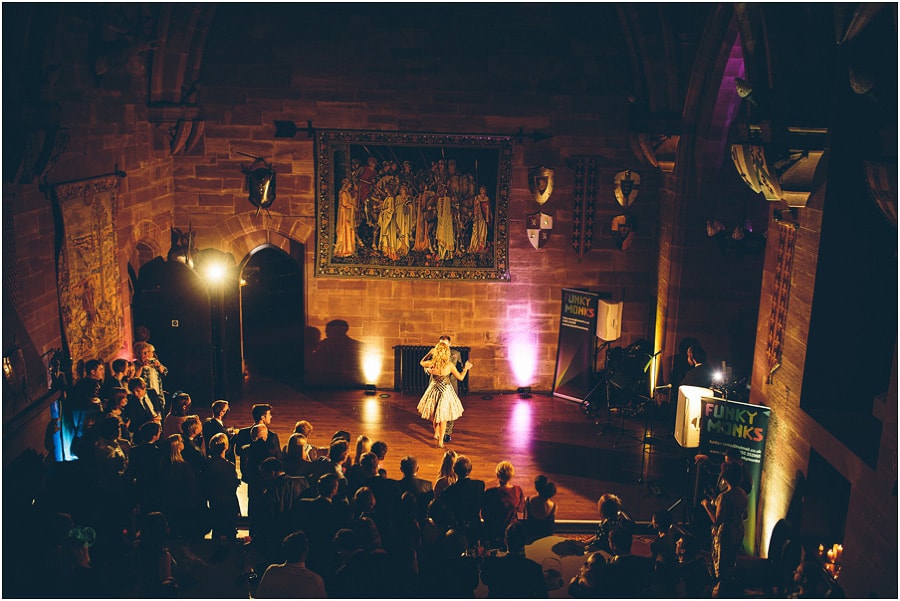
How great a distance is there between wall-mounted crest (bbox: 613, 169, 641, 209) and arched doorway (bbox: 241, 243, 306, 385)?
5.84 m

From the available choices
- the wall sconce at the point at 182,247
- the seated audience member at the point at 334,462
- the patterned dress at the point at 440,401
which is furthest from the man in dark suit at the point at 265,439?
the wall sconce at the point at 182,247

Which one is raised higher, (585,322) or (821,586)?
(585,322)

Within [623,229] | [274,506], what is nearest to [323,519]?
[274,506]

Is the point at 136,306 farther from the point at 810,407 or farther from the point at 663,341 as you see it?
the point at 810,407

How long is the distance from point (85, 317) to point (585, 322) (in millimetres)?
6677

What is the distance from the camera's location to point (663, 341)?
38.5 feet

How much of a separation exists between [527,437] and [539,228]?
313 centimetres

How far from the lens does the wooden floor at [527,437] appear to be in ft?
31.9

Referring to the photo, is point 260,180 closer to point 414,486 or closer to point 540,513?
point 414,486

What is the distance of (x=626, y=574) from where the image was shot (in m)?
5.60

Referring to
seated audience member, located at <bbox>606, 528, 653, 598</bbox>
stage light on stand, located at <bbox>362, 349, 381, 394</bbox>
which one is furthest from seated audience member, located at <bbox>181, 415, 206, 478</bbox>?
A: stage light on stand, located at <bbox>362, 349, 381, 394</bbox>

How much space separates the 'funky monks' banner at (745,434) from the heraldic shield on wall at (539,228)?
5237 millimetres

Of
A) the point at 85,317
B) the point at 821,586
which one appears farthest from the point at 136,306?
the point at 821,586

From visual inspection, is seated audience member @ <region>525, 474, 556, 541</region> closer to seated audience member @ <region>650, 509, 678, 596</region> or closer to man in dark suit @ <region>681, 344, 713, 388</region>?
seated audience member @ <region>650, 509, 678, 596</region>
